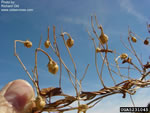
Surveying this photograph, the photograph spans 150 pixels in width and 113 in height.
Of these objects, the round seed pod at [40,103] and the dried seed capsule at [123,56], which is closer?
the round seed pod at [40,103]

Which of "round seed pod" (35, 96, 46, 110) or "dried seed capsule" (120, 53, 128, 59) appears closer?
"round seed pod" (35, 96, 46, 110)

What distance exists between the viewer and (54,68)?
20 cm

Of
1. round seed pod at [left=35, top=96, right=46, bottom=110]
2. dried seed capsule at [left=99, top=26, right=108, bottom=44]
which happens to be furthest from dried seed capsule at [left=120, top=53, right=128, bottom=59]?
round seed pod at [left=35, top=96, right=46, bottom=110]

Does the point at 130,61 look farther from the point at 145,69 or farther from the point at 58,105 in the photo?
the point at 58,105

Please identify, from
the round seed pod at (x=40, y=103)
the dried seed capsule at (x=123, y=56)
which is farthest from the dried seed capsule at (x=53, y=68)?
the dried seed capsule at (x=123, y=56)

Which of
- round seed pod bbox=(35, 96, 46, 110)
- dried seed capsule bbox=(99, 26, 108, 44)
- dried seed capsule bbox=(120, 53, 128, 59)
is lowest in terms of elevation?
round seed pod bbox=(35, 96, 46, 110)

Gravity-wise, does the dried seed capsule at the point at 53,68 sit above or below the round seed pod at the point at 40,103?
above

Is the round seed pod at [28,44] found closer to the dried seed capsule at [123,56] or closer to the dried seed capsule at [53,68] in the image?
the dried seed capsule at [53,68]

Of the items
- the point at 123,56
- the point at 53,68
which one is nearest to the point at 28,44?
the point at 53,68

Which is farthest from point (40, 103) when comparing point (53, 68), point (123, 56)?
point (123, 56)

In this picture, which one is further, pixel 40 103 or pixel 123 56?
pixel 123 56

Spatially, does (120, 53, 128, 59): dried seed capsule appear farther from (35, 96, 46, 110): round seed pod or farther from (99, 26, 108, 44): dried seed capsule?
(35, 96, 46, 110): round seed pod

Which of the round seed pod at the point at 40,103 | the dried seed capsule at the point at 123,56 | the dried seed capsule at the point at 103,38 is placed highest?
the dried seed capsule at the point at 103,38

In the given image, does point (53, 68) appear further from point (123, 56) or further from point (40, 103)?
point (123, 56)
